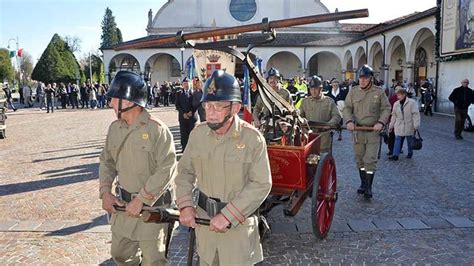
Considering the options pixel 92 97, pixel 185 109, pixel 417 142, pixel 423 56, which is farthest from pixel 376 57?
pixel 185 109

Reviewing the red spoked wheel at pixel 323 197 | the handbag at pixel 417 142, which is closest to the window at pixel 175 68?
the handbag at pixel 417 142

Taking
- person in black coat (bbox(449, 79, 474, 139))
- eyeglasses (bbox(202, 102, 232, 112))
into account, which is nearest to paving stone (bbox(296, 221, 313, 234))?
eyeglasses (bbox(202, 102, 232, 112))

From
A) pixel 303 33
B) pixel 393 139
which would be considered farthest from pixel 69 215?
pixel 303 33

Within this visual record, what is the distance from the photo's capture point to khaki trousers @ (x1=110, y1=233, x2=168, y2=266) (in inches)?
124

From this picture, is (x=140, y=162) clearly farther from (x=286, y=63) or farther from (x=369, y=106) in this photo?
(x=286, y=63)

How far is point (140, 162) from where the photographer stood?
3152 millimetres

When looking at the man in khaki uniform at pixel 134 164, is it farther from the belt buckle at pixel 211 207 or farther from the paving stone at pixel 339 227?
the paving stone at pixel 339 227

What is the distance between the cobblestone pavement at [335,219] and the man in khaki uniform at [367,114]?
1.91 ft

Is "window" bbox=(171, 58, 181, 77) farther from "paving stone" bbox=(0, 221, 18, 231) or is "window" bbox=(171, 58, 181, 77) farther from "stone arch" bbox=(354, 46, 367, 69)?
"paving stone" bbox=(0, 221, 18, 231)

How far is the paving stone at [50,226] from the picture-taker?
5301 millimetres

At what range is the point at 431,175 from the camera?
8.03 meters

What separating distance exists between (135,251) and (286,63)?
3853cm

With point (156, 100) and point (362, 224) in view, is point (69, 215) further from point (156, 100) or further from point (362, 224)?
point (156, 100)

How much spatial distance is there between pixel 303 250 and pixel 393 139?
6.75m
